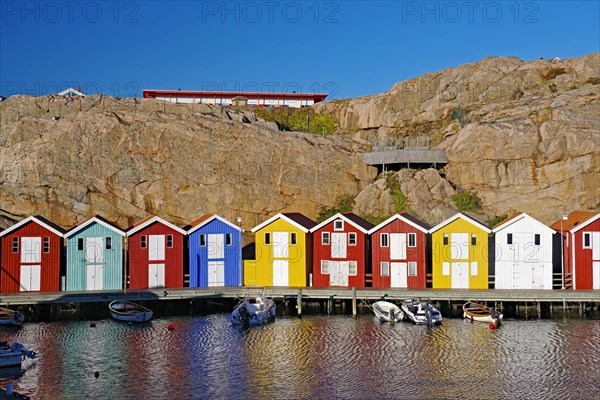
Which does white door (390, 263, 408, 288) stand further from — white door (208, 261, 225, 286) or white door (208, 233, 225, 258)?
white door (208, 233, 225, 258)

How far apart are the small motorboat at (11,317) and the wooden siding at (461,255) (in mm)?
27943

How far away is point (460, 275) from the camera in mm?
49812

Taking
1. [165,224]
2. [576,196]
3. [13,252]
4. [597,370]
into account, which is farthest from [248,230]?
[597,370]

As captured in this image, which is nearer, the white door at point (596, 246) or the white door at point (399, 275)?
the white door at point (596, 246)

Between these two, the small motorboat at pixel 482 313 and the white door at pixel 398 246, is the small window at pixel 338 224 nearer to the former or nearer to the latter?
the white door at pixel 398 246

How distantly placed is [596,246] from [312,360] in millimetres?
24691

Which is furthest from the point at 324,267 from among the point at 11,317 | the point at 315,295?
the point at 11,317

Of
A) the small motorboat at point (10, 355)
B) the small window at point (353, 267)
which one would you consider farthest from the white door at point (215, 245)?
the small motorboat at point (10, 355)

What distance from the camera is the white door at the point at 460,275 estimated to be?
1957 inches

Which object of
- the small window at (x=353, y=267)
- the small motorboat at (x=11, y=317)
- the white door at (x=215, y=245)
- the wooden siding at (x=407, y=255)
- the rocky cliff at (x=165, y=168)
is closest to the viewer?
the small motorboat at (x=11, y=317)

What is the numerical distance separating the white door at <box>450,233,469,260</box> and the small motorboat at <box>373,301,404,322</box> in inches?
287

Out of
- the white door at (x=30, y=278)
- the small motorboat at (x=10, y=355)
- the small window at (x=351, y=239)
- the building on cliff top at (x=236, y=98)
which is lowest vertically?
the small motorboat at (x=10, y=355)

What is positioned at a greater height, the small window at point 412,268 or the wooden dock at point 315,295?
the small window at point 412,268

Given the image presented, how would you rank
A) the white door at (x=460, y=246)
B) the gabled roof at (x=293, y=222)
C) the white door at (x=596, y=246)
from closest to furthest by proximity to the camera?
the white door at (x=596, y=246) → the white door at (x=460, y=246) → the gabled roof at (x=293, y=222)
